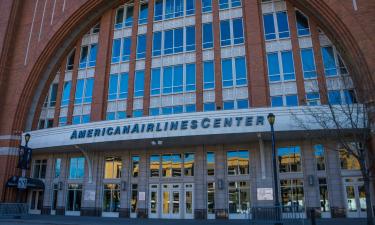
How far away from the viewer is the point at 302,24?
29203 mm

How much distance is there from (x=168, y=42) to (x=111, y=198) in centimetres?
1559

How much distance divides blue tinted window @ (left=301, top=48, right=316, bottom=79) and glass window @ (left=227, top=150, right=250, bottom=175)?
328 inches

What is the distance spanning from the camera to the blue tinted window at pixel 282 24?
2907cm

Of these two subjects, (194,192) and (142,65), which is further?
(142,65)

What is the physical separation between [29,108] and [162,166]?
16369 mm

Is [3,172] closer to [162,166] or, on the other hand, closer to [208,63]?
[162,166]

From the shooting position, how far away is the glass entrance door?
27291mm

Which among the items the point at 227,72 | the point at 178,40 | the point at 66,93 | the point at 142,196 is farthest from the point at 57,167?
the point at 227,72

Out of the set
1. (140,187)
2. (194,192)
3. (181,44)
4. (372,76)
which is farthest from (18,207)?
(372,76)

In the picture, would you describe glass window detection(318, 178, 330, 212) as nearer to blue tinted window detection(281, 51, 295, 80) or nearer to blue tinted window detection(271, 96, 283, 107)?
blue tinted window detection(271, 96, 283, 107)

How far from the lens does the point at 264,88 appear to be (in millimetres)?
27266

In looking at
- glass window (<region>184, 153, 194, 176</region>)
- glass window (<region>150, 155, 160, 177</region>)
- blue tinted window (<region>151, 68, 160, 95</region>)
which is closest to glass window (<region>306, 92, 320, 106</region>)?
glass window (<region>184, 153, 194, 176</region>)

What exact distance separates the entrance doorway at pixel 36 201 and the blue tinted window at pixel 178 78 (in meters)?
17.2

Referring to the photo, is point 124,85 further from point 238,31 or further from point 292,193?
point 292,193
